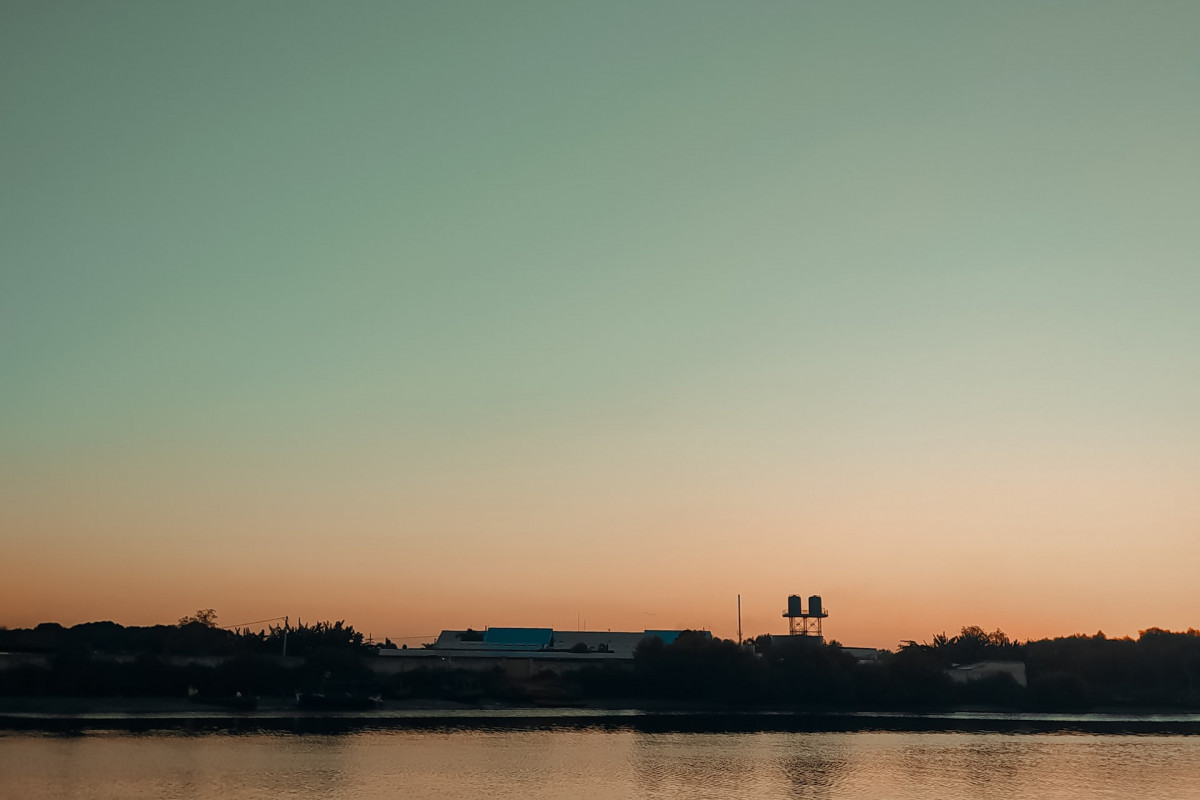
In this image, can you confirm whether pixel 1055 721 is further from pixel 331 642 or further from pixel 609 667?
pixel 331 642

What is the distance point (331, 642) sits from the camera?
120438mm

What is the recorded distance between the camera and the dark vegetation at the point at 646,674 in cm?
9838

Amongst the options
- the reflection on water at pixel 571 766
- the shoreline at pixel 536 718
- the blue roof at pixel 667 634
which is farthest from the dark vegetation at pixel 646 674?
the reflection on water at pixel 571 766

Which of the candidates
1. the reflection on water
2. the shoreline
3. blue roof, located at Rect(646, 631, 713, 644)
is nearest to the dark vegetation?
the shoreline

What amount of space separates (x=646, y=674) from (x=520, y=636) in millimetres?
23156

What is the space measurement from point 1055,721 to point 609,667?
147 ft

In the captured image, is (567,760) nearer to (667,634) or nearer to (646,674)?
(646,674)

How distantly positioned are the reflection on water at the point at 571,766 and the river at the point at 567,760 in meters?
0.15

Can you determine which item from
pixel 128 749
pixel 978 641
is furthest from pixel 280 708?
pixel 978 641

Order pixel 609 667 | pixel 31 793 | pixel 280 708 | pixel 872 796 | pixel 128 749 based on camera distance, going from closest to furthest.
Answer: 1. pixel 31 793
2. pixel 872 796
3. pixel 128 749
4. pixel 280 708
5. pixel 609 667

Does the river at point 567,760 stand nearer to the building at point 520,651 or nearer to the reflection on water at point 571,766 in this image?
the reflection on water at point 571,766

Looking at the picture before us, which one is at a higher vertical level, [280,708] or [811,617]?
[811,617]

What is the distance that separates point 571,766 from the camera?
216ft

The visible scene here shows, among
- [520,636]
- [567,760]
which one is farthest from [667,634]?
[567,760]
